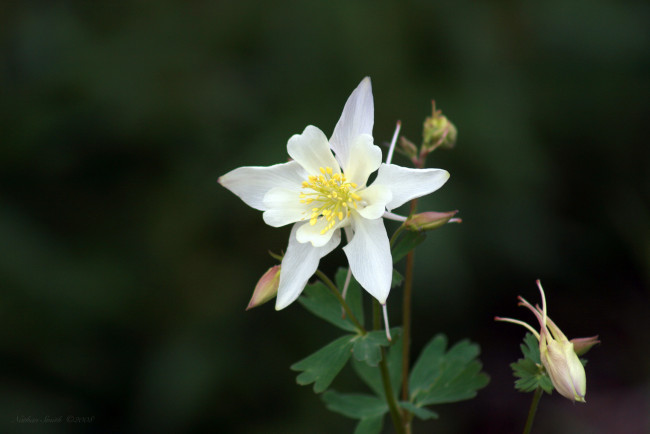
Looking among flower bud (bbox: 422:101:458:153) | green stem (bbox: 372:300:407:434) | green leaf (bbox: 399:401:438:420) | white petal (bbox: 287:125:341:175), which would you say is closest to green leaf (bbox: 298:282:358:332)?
green stem (bbox: 372:300:407:434)

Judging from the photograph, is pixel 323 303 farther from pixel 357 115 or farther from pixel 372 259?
pixel 357 115

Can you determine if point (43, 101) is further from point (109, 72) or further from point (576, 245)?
point (576, 245)

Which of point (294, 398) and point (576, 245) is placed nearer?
point (294, 398)

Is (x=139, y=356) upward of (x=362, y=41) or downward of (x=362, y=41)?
downward

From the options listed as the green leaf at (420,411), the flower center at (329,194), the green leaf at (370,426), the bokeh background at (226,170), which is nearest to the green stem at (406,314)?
the green leaf at (420,411)

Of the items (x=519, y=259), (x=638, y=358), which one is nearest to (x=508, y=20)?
(x=519, y=259)

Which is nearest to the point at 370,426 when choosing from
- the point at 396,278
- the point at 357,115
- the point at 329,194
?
the point at 396,278

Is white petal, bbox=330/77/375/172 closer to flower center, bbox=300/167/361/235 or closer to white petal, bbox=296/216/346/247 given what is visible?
flower center, bbox=300/167/361/235
